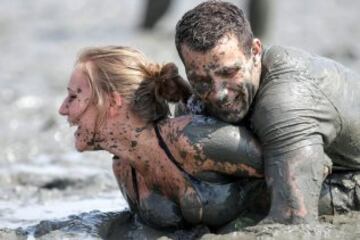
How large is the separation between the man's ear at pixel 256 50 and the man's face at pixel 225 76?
0.14 ft

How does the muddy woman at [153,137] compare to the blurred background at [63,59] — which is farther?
the blurred background at [63,59]

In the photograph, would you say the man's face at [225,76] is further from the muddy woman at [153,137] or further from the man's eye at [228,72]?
the muddy woman at [153,137]

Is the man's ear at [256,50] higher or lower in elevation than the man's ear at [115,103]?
higher

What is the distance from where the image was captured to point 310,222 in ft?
15.5

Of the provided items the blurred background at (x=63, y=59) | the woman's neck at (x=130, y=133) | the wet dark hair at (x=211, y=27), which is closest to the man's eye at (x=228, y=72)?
the wet dark hair at (x=211, y=27)

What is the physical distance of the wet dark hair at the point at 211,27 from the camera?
15.4 feet

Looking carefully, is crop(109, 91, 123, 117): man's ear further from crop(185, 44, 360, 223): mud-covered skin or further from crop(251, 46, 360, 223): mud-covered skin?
crop(251, 46, 360, 223): mud-covered skin

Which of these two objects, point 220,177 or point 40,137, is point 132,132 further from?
point 40,137

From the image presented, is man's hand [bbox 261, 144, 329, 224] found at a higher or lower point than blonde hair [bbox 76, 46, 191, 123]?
lower

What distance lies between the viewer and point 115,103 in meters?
5.05

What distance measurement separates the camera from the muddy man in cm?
469

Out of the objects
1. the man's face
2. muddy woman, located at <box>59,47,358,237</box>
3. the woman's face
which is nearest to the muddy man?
the man's face

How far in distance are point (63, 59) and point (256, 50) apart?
716cm

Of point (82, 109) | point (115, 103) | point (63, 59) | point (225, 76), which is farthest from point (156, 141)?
point (63, 59)
